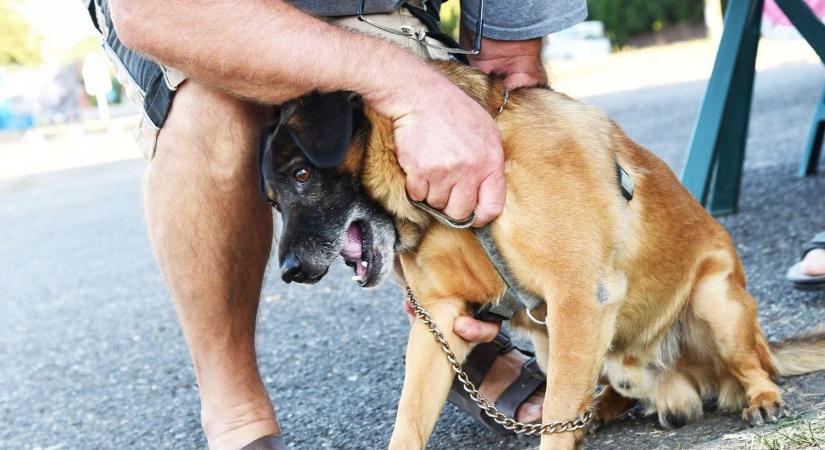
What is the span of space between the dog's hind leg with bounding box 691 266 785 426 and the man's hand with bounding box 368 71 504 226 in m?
0.79

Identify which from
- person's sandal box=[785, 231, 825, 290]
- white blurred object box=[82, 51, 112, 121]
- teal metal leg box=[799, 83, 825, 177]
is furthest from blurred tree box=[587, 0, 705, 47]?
person's sandal box=[785, 231, 825, 290]

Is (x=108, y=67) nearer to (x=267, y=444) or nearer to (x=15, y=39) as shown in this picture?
(x=15, y=39)

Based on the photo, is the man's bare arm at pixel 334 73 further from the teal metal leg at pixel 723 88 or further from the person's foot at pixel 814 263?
the teal metal leg at pixel 723 88

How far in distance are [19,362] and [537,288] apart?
3062 mm

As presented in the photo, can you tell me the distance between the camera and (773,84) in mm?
12539

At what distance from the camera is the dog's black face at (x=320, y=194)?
2.24 meters

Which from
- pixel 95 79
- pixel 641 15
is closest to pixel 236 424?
pixel 95 79

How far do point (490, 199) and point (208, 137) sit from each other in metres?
0.72

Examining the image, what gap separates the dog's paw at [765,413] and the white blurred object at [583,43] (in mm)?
26344

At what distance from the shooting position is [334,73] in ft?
7.47

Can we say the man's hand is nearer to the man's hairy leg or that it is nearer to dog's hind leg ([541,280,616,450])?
dog's hind leg ([541,280,616,450])

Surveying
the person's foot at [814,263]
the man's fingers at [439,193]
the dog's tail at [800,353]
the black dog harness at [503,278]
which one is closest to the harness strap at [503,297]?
the black dog harness at [503,278]

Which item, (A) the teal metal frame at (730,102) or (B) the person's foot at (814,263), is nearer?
(B) the person's foot at (814,263)

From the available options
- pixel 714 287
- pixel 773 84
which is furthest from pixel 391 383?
pixel 773 84
